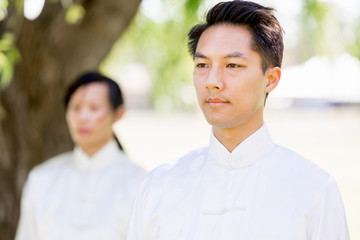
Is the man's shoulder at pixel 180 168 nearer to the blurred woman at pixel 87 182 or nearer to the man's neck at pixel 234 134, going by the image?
the man's neck at pixel 234 134

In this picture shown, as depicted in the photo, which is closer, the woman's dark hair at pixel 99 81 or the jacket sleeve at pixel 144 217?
the jacket sleeve at pixel 144 217

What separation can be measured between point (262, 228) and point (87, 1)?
3.04 meters

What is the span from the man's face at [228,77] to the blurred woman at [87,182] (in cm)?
139

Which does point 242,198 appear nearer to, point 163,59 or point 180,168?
point 180,168

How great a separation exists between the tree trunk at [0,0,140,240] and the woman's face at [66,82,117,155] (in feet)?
4.01

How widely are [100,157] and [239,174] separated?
4.96 ft

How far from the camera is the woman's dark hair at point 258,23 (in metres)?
2.17

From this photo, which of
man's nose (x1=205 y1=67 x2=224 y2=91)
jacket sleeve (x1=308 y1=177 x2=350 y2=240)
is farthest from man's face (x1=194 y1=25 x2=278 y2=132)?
jacket sleeve (x1=308 y1=177 x2=350 y2=240)

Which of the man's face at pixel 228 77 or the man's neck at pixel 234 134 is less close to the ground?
the man's face at pixel 228 77

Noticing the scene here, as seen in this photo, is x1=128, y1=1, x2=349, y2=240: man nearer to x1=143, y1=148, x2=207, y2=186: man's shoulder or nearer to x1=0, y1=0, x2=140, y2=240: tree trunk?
x1=143, y1=148, x2=207, y2=186: man's shoulder

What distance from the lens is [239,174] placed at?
2.26 metres

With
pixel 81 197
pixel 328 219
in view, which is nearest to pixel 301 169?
pixel 328 219

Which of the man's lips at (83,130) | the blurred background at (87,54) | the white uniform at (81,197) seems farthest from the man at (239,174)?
the man's lips at (83,130)

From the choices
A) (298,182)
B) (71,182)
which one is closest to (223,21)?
(298,182)
